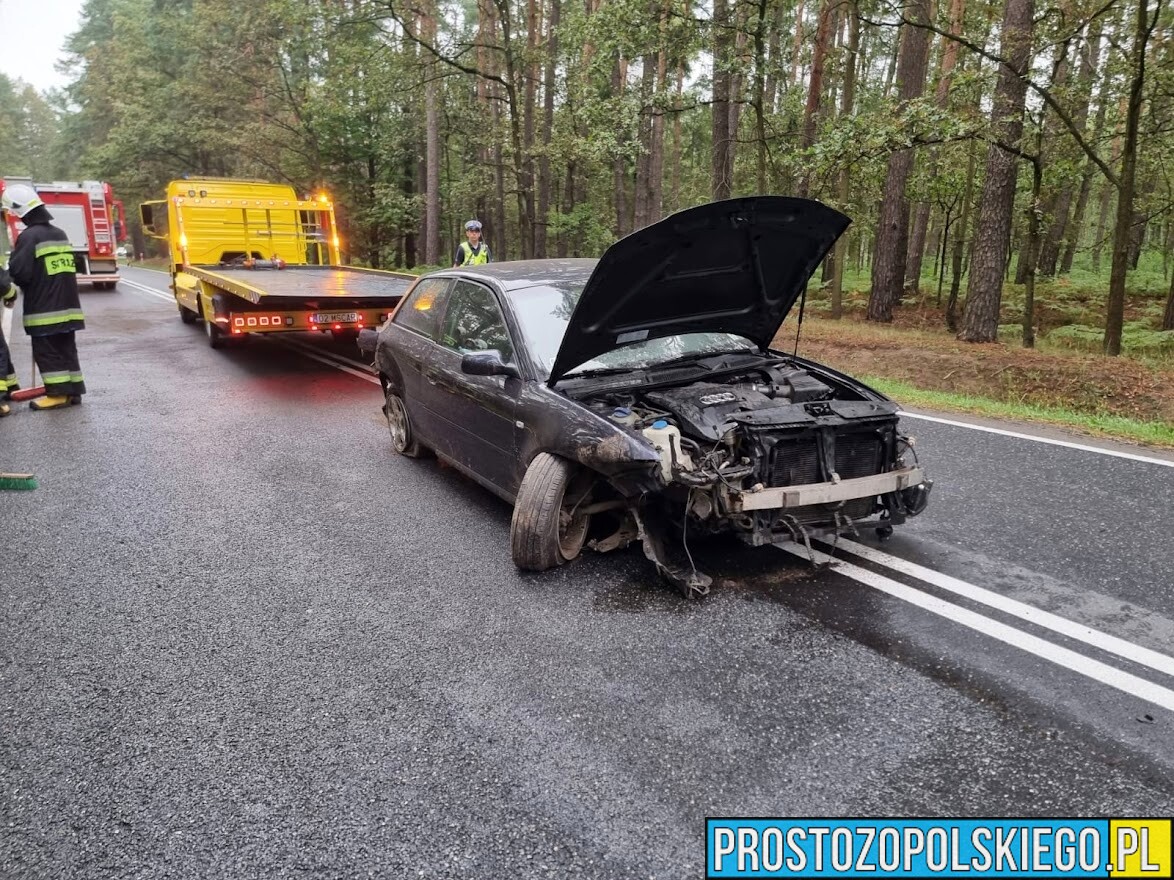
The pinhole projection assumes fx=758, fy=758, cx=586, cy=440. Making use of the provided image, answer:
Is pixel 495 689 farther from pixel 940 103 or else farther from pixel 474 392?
pixel 940 103

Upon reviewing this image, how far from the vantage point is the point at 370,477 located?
19.3 ft

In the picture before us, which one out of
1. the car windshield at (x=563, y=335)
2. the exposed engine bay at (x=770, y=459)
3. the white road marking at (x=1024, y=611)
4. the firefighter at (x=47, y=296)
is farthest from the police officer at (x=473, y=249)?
the white road marking at (x=1024, y=611)

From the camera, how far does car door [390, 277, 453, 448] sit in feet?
18.5

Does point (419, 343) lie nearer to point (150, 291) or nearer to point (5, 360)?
point (5, 360)

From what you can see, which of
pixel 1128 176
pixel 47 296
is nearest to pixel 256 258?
pixel 47 296

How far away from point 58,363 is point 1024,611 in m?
9.12

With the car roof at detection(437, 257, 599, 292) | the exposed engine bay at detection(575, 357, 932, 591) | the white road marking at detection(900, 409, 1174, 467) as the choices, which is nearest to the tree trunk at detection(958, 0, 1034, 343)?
the white road marking at detection(900, 409, 1174, 467)

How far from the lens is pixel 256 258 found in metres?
14.2

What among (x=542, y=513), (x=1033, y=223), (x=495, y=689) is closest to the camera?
(x=495, y=689)

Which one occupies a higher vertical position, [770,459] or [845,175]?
[845,175]

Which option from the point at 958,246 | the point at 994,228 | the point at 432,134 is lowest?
the point at 958,246

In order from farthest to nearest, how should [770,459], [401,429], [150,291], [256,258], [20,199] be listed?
[150,291] → [256,258] → [20,199] → [401,429] → [770,459]

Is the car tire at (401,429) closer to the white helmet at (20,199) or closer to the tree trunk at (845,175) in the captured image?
the white helmet at (20,199)

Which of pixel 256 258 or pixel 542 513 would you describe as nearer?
pixel 542 513
